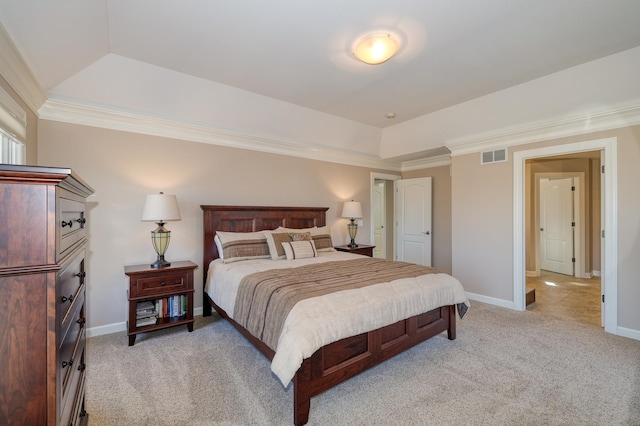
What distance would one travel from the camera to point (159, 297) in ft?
9.80

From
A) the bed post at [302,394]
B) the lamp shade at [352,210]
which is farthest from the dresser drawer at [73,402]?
the lamp shade at [352,210]

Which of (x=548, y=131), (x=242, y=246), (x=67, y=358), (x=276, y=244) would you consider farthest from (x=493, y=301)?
(x=67, y=358)

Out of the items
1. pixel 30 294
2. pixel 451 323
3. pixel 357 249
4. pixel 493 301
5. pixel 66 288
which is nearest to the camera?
pixel 30 294

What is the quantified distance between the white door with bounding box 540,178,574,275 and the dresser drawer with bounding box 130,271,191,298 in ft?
23.0

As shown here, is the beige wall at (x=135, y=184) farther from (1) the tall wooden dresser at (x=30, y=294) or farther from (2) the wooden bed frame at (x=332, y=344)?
(1) the tall wooden dresser at (x=30, y=294)

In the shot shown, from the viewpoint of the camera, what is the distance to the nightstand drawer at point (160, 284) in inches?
113

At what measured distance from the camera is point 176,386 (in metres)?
2.16

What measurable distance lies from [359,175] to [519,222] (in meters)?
2.63

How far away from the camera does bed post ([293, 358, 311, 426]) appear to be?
1769mm

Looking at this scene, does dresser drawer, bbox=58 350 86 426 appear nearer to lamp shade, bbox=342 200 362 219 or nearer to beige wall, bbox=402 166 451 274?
lamp shade, bbox=342 200 362 219

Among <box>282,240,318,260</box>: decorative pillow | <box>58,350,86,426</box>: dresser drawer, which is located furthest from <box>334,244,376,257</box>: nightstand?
<box>58,350,86,426</box>: dresser drawer

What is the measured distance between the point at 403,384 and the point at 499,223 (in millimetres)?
2860

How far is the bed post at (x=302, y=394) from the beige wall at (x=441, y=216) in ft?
13.8

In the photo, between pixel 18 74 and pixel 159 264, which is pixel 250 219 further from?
pixel 18 74
